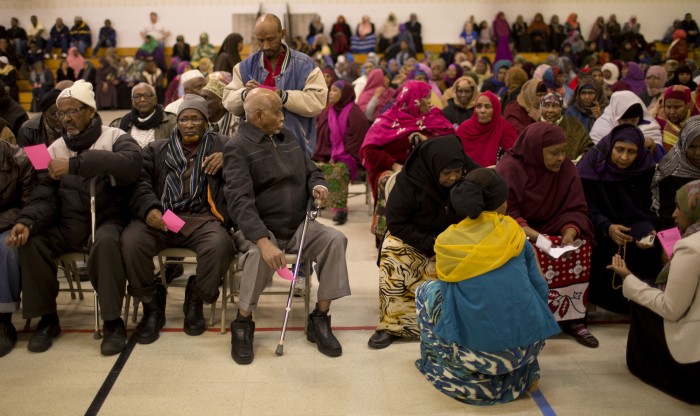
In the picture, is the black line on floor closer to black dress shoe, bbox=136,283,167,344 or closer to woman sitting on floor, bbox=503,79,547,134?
black dress shoe, bbox=136,283,167,344

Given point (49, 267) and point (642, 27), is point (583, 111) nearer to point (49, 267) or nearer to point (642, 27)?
point (49, 267)

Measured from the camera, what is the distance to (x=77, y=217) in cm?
374

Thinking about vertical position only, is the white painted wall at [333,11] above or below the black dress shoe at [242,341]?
above

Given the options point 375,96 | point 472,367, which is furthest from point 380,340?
point 375,96

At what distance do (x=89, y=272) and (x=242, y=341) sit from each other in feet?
2.96

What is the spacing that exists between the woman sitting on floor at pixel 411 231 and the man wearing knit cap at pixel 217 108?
5.39 feet

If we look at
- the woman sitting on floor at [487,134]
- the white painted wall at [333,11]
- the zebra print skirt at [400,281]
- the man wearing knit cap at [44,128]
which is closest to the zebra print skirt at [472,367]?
the zebra print skirt at [400,281]

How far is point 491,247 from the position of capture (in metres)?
2.87

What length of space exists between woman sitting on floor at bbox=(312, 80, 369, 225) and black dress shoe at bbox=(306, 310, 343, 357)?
2668 mm

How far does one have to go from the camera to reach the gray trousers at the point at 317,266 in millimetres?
3506

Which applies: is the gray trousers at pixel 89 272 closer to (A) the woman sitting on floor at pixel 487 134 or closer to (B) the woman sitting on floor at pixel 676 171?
(A) the woman sitting on floor at pixel 487 134

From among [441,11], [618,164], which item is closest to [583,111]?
[618,164]

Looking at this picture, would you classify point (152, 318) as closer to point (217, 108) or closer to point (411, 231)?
point (411, 231)

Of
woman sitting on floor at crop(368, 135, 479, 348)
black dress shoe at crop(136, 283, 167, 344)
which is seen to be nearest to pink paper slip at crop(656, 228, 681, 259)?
woman sitting on floor at crop(368, 135, 479, 348)
